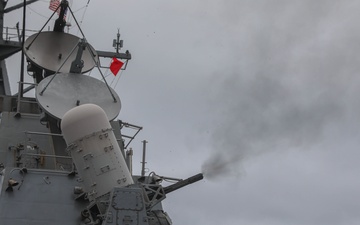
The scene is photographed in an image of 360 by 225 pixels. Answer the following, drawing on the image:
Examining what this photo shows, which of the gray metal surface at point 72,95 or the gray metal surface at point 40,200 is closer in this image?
the gray metal surface at point 40,200

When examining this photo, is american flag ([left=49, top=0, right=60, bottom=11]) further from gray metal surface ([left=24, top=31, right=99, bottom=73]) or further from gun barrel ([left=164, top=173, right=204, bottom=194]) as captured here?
gun barrel ([left=164, top=173, right=204, bottom=194])

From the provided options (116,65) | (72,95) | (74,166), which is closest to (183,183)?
(74,166)

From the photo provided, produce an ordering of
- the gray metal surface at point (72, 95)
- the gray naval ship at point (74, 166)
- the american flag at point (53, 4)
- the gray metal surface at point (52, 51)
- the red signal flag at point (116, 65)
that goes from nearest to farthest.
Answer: the gray naval ship at point (74, 166)
the gray metal surface at point (72, 95)
the gray metal surface at point (52, 51)
the red signal flag at point (116, 65)
the american flag at point (53, 4)

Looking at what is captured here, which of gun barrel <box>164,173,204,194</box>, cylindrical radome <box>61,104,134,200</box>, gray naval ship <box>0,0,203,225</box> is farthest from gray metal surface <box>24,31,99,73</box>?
gun barrel <box>164,173,204,194</box>

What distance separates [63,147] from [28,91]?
3.51 m

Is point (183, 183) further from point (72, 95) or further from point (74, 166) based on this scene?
point (72, 95)

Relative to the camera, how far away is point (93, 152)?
1087 centimetres

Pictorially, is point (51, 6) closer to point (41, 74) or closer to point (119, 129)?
point (41, 74)

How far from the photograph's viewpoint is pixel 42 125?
45.2ft

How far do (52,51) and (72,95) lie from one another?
2463mm

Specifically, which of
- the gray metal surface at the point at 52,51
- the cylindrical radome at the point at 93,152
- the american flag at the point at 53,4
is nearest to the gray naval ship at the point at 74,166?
the cylindrical radome at the point at 93,152

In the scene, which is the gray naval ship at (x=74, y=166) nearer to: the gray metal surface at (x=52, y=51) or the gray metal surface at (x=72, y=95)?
the gray metal surface at (x=72, y=95)

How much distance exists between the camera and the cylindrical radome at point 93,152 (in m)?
10.8

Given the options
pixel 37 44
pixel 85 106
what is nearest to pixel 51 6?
pixel 37 44
